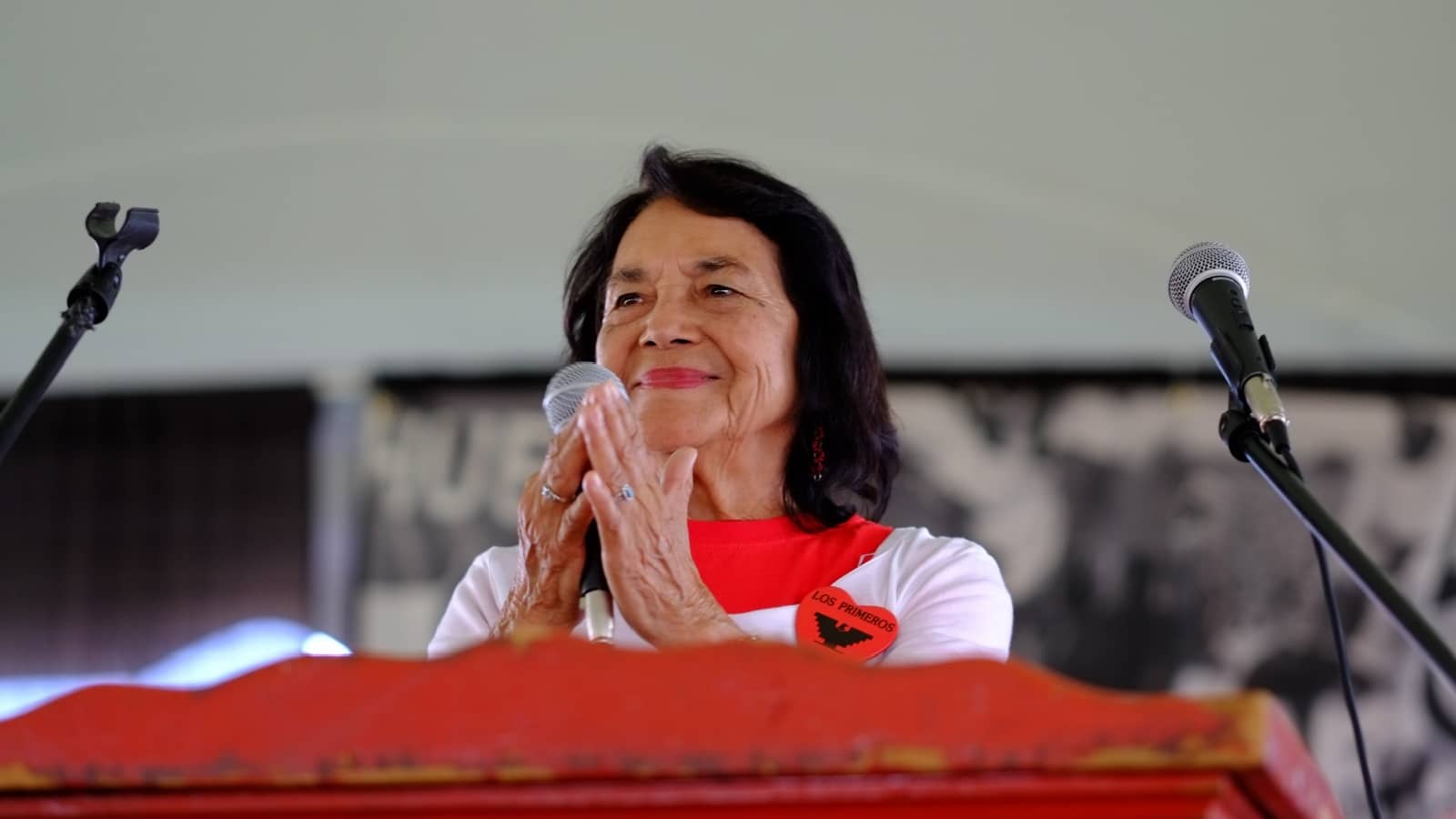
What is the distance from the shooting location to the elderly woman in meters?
1.80

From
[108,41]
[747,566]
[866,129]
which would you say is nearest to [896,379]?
[866,129]

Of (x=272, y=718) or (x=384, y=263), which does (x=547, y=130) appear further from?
(x=272, y=718)

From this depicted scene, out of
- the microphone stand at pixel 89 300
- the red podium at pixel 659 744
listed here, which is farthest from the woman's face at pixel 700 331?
the red podium at pixel 659 744

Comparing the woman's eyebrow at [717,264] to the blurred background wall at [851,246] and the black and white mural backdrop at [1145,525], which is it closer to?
the blurred background wall at [851,246]

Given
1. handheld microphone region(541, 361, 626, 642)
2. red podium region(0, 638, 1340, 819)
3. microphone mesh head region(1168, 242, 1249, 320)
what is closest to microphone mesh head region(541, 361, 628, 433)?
handheld microphone region(541, 361, 626, 642)

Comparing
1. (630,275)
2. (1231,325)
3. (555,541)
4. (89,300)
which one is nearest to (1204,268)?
(1231,325)

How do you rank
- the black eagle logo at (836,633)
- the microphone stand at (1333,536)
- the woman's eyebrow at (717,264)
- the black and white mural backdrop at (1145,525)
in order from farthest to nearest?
the black and white mural backdrop at (1145,525), the woman's eyebrow at (717,264), the black eagle logo at (836,633), the microphone stand at (1333,536)

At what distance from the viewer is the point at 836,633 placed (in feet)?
6.33

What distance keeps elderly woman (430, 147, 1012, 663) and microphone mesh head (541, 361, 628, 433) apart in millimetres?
53

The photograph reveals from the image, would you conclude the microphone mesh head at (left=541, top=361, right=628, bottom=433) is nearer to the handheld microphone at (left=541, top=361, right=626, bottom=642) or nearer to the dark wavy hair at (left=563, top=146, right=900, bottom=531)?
the handheld microphone at (left=541, top=361, right=626, bottom=642)

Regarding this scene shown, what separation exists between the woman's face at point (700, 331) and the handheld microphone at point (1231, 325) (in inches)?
27.5

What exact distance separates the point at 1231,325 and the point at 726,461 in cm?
84

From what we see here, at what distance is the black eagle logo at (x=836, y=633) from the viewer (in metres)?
1.92

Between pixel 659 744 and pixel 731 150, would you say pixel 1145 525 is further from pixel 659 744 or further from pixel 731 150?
pixel 659 744
